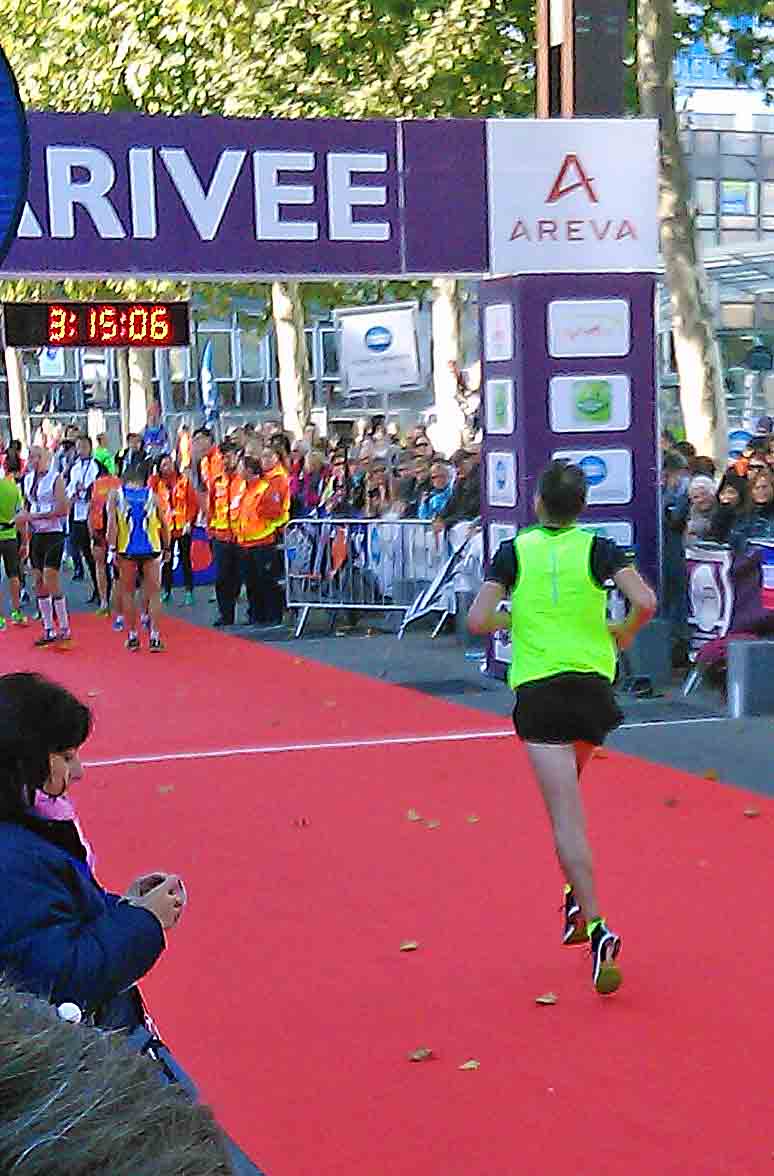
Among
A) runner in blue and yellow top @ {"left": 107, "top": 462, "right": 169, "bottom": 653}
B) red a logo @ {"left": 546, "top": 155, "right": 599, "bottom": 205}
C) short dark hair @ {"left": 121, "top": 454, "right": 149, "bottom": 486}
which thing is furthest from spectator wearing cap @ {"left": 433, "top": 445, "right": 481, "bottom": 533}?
red a logo @ {"left": 546, "top": 155, "right": 599, "bottom": 205}

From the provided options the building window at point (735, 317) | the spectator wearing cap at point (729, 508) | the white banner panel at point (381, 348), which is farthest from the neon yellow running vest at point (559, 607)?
the building window at point (735, 317)

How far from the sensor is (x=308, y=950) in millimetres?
7055

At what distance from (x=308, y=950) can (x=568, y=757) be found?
1.19 metres

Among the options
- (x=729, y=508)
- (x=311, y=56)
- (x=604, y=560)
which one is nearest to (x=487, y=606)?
(x=604, y=560)

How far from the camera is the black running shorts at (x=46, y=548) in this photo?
18562 mm

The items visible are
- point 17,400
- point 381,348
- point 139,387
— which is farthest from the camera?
point 17,400

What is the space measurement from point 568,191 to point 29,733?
1146cm

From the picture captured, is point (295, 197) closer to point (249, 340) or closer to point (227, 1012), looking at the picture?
point (227, 1012)

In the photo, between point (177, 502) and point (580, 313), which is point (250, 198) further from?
A: point (177, 502)

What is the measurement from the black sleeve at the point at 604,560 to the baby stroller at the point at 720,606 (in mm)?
6301

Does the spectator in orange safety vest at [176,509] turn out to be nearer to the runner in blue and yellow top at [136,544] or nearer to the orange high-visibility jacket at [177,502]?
the orange high-visibility jacket at [177,502]

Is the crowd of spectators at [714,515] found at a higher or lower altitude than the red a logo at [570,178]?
lower

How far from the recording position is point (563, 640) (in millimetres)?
6809

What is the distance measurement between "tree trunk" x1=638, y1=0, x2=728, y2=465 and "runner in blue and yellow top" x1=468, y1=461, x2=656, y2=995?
663 inches
